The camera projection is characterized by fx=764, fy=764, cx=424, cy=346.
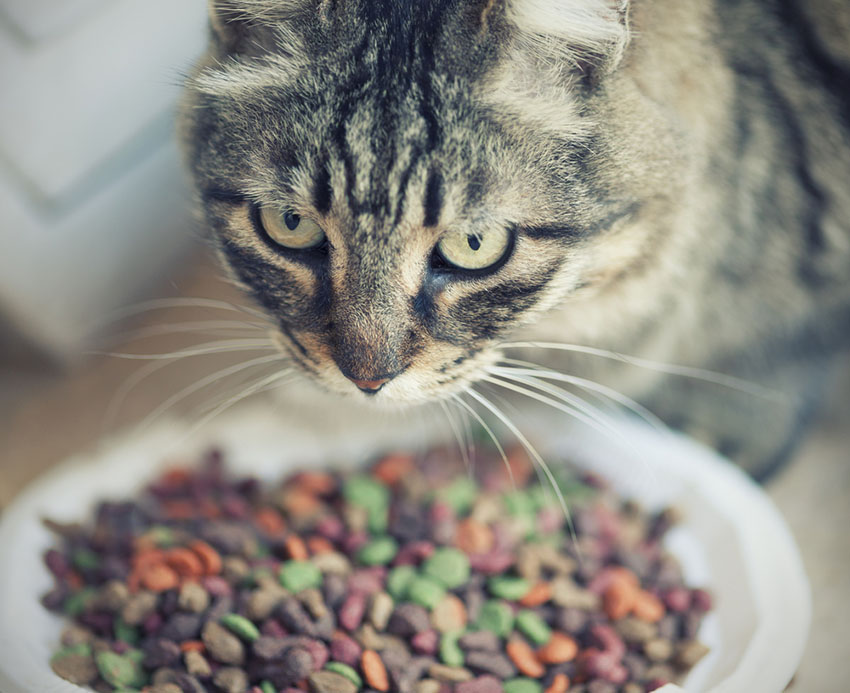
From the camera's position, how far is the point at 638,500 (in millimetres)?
1137

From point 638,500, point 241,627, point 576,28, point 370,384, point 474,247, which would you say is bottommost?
point 638,500

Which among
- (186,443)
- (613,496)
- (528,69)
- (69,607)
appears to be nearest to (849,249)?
(613,496)

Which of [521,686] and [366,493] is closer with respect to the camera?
[521,686]

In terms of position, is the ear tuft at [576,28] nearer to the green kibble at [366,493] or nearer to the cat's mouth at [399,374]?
the cat's mouth at [399,374]

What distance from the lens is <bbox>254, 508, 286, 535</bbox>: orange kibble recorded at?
1070 mm

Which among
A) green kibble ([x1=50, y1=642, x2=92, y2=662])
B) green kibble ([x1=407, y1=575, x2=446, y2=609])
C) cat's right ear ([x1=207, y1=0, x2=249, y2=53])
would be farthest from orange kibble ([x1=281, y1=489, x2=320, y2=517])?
cat's right ear ([x1=207, y1=0, x2=249, y2=53])

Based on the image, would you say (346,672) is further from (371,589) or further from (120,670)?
(120,670)

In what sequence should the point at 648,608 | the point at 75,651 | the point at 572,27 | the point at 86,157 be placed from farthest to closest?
the point at 86,157 → the point at 648,608 → the point at 75,651 → the point at 572,27

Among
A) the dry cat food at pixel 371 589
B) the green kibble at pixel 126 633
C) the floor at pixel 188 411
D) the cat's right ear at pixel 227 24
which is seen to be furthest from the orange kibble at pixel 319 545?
the cat's right ear at pixel 227 24

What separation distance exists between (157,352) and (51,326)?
7.7 inches

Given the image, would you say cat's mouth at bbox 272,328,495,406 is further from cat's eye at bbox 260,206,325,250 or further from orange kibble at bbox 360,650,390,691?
orange kibble at bbox 360,650,390,691

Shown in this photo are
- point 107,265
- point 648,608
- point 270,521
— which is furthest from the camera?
point 107,265

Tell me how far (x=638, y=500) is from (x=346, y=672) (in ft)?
1.69

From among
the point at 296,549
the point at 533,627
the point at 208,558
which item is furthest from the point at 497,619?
the point at 208,558
